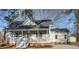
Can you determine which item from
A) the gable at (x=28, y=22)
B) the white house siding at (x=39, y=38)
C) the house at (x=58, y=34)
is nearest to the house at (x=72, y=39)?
the house at (x=58, y=34)

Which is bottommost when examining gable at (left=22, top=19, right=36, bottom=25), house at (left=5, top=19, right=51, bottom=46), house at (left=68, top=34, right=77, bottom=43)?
house at (left=68, top=34, right=77, bottom=43)

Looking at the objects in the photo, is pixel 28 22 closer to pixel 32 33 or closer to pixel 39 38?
pixel 32 33

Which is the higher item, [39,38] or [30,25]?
[30,25]

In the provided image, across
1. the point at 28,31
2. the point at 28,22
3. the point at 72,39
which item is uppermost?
the point at 28,22

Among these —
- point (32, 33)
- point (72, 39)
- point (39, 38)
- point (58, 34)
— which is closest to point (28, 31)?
point (32, 33)

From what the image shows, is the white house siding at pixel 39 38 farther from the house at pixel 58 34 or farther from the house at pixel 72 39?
the house at pixel 72 39

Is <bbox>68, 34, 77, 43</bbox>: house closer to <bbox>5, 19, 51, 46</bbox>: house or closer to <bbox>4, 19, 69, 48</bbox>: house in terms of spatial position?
<bbox>4, 19, 69, 48</bbox>: house

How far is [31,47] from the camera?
7.97 feet

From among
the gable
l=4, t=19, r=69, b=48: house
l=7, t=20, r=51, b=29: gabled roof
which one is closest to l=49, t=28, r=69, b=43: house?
l=4, t=19, r=69, b=48: house

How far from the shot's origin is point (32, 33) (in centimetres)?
243

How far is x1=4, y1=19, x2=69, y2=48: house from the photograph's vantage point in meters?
2.42

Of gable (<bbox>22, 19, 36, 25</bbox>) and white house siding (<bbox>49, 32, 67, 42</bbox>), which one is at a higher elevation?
gable (<bbox>22, 19, 36, 25</bbox>)
